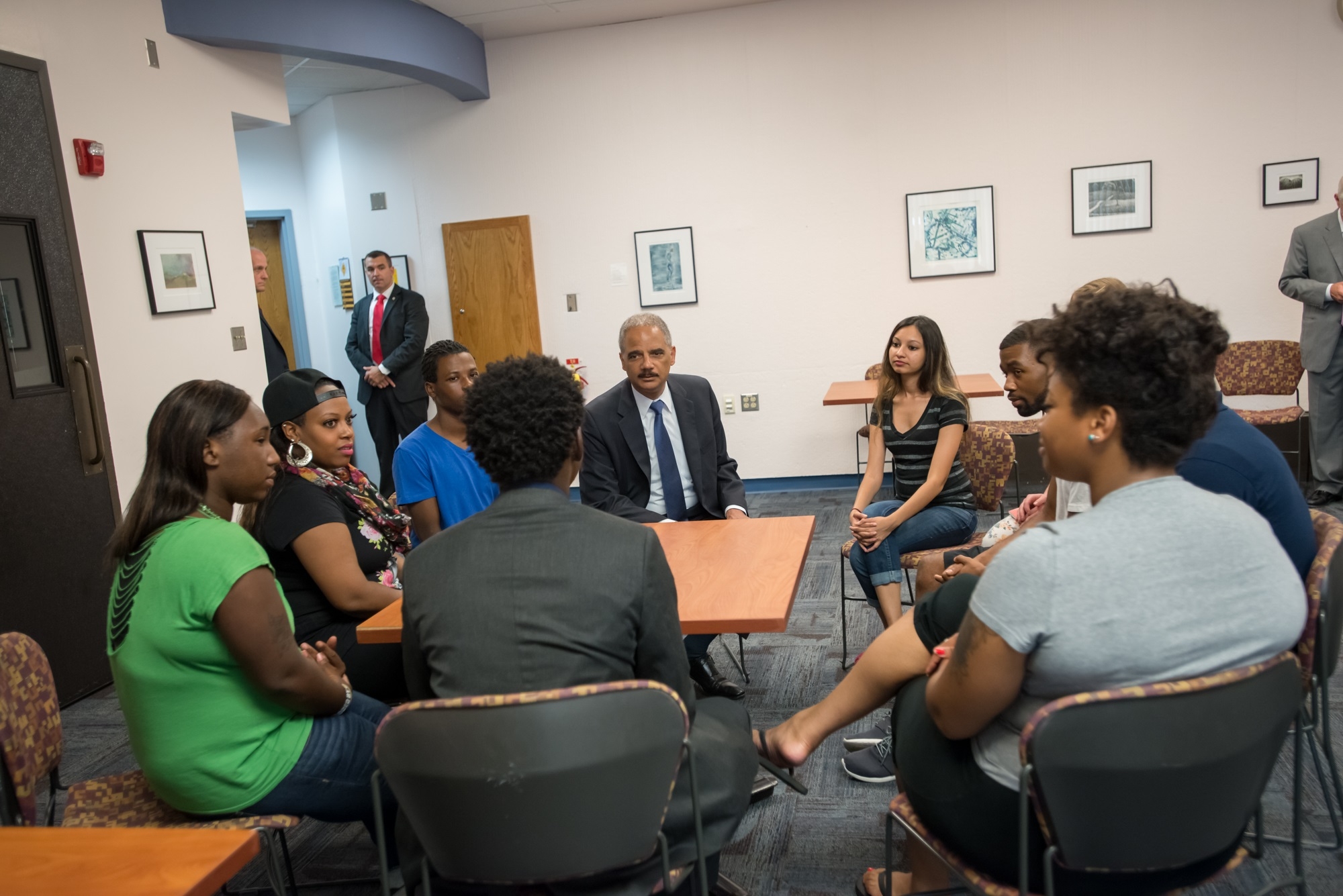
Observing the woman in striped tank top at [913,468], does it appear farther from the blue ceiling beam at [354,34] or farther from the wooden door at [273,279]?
the wooden door at [273,279]

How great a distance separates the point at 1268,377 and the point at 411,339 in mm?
5626

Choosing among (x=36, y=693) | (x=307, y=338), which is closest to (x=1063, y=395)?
(x=36, y=693)

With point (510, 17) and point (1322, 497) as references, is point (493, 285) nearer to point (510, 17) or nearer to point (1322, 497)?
point (510, 17)

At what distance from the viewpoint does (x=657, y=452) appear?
3414 millimetres

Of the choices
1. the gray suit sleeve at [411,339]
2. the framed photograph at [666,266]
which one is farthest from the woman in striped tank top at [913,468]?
the gray suit sleeve at [411,339]

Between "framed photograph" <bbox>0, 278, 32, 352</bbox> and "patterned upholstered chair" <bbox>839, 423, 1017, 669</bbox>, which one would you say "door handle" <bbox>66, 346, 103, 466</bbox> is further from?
"patterned upholstered chair" <bbox>839, 423, 1017, 669</bbox>

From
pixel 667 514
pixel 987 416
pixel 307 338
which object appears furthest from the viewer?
pixel 307 338

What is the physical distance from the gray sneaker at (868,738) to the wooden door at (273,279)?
21.0 feet

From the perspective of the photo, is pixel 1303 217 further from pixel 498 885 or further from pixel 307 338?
pixel 307 338

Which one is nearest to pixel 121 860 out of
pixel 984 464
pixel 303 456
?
pixel 303 456

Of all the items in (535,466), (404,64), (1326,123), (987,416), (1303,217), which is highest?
(404,64)

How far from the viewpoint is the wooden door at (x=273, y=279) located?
25.8 feet

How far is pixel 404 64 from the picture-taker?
596cm

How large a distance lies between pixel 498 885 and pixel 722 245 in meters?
5.76
